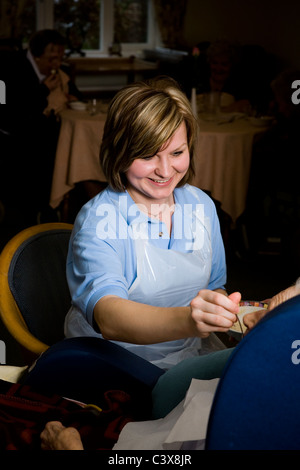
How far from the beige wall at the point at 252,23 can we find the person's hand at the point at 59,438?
5547 millimetres

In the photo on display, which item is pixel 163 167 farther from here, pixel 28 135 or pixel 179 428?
pixel 28 135

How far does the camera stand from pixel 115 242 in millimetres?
1414

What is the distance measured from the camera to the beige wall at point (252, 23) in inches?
240

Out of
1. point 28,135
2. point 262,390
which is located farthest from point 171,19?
point 262,390

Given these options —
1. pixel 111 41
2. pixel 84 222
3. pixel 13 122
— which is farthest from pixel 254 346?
pixel 111 41

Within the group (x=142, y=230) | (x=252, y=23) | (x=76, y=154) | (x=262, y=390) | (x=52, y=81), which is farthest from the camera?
(x=252, y=23)

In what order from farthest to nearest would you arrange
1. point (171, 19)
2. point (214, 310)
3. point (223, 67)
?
point (171, 19) → point (223, 67) → point (214, 310)

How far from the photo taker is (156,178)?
147 cm

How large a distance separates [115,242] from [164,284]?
0.60 ft

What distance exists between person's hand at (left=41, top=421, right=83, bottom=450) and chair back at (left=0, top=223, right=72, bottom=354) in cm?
45

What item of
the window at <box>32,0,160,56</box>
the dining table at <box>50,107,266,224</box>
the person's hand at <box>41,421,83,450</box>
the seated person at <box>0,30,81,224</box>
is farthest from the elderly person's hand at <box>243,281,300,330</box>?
the window at <box>32,0,160,56</box>

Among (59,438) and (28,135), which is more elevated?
Result: (59,438)

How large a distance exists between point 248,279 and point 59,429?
286 cm
